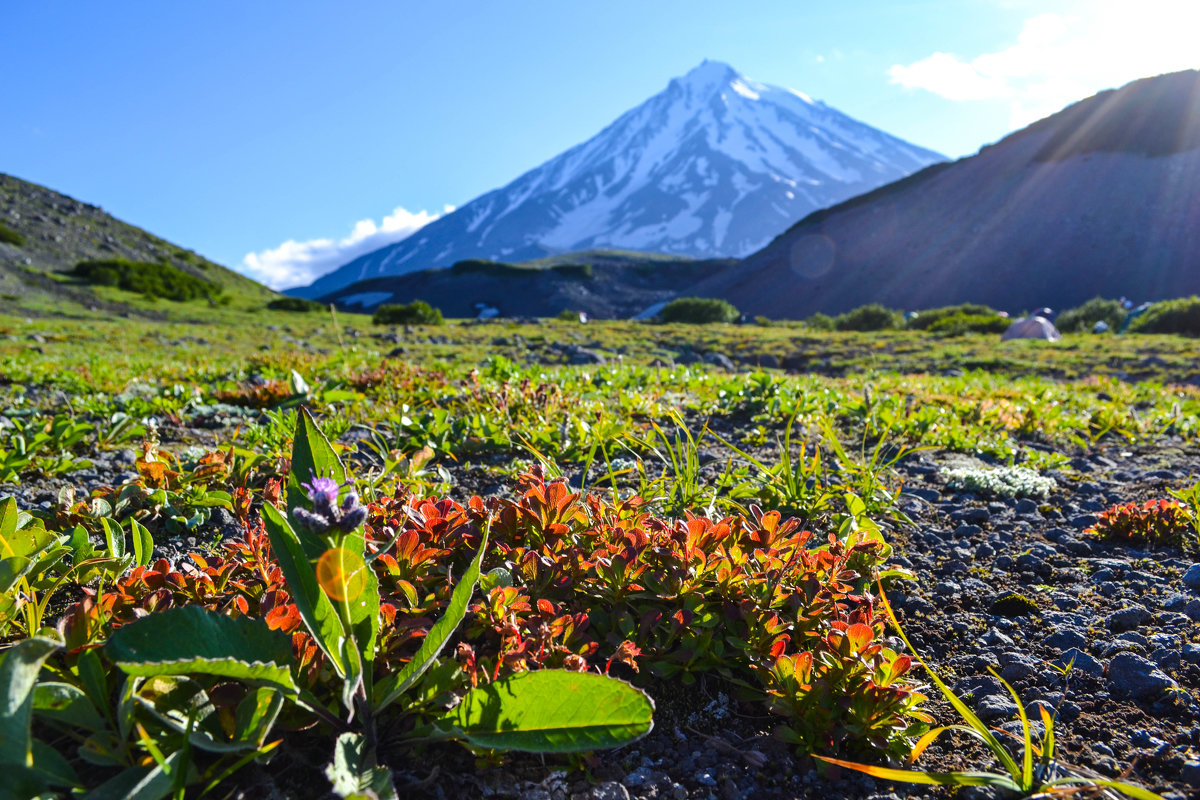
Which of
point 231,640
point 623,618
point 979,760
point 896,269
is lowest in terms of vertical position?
point 979,760

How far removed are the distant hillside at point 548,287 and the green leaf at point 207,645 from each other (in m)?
67.8

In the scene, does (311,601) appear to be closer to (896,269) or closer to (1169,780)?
(1169,780)

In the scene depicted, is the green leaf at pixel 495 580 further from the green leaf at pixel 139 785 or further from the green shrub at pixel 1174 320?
the green shrub at pixel 1174 320

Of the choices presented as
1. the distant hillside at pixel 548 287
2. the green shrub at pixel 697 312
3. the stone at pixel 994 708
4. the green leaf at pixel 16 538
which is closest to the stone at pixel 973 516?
the stone at pixel 994 708

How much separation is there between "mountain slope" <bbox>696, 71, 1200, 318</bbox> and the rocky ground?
5432 cm

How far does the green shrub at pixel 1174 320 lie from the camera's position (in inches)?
805

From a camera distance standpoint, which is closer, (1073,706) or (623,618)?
(1073,706)

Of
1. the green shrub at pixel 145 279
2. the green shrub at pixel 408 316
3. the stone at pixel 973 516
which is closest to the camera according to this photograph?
the stone at pixel 973 516

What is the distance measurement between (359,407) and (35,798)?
13.2 ft

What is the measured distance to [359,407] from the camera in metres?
4.91

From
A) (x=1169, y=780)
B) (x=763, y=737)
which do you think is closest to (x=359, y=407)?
(x=763, y=737)

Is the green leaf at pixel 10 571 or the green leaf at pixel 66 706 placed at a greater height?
the green leaf at pixel 10 571

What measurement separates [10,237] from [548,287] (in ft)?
174

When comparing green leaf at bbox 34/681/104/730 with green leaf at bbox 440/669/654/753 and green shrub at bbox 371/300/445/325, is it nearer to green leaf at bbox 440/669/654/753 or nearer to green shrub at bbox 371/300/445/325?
green leaf at bbox 440/669/654/753
